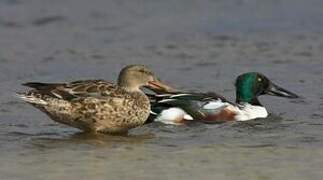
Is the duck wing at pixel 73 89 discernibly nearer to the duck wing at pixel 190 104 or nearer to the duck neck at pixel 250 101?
the duck wing at pixel 190 104

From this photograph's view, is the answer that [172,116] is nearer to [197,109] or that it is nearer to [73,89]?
[197,109]

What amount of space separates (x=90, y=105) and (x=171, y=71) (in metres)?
4.05

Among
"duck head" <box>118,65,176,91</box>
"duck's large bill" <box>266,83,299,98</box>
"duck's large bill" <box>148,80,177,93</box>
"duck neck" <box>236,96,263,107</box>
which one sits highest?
"duck head" <box>118,65,176,91</box>

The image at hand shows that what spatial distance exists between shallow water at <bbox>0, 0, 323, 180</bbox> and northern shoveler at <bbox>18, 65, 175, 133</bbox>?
0.13 m

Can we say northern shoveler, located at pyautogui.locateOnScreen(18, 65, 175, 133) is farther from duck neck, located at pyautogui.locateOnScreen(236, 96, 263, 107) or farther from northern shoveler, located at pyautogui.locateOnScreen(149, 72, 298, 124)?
duck neck, located at pyautogui.locateOnScreen(236, 96, 263, 107)

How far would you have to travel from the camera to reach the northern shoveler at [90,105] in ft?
34.1

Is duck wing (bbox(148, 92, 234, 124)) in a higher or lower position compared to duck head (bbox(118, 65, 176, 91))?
lower

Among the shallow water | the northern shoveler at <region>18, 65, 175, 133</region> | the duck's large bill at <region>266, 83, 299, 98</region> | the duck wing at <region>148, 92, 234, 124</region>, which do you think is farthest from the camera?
the duck's large bill at <region>266, 83, 299, 98</region>

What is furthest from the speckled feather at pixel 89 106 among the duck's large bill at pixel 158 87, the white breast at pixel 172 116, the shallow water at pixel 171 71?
the white breast at pixel 172 116

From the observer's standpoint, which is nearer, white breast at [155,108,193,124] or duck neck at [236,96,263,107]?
white breast at [155,108,193,124]

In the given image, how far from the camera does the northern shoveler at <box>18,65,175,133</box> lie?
10398mm

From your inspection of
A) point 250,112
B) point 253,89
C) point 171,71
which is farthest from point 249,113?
point 171,71

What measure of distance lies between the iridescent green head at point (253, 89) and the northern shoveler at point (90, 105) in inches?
77.5

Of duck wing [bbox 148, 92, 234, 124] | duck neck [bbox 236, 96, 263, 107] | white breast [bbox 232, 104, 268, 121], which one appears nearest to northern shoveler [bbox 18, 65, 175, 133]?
duck wing [bbox 148, 92, 234, 124]
